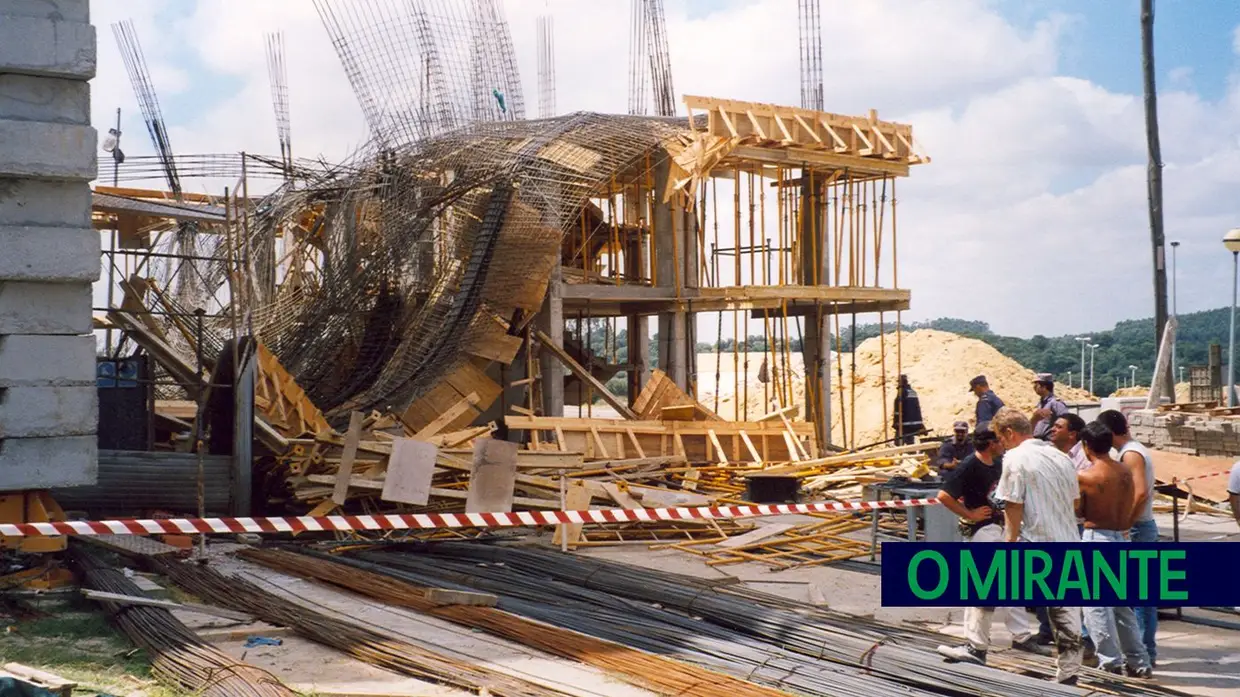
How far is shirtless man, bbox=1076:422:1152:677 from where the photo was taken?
24.2 ft

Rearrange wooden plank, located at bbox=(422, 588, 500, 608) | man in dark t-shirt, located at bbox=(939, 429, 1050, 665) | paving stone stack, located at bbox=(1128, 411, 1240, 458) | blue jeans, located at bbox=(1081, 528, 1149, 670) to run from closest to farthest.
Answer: blue jeans, located at bbox=(1081, 528, 1149, 670) → man in dark t-shirt, located at bbox=(939, 429, 1050, 665) → wooden plank, located at bbox=(422, 588, 500, 608) → paving stone stack, located at bbox=(1128, 411, 1240, 458)

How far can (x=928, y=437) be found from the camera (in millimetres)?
19031

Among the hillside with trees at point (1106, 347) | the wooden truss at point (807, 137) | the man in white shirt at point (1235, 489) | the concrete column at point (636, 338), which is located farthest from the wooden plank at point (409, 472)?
the hillside with trees at point (1106, 347)

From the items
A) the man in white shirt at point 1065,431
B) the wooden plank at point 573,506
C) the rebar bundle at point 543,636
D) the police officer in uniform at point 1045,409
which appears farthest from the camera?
the wooden plank at point 573,506

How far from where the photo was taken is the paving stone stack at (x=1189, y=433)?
59.7ft

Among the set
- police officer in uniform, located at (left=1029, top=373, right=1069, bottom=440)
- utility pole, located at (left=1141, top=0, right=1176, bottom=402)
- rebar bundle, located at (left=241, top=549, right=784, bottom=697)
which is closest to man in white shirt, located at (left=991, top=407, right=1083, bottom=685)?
rebar bundle, located at (left=241, top=549, right=784, bottom=697)

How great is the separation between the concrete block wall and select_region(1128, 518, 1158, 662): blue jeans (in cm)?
806

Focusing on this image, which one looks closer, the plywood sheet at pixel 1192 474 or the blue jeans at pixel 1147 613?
the blue jeans at pixel 1147 613

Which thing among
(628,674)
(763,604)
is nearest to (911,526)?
(763,604)

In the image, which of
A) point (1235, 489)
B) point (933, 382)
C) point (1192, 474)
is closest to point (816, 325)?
point (1192, 474)

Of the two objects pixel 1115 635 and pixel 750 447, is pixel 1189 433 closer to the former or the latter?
pixel 750 447

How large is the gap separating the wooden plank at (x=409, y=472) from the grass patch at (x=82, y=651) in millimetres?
4039

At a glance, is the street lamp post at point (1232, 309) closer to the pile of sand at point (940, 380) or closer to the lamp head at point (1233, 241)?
the lamp head at point (1233, 241)

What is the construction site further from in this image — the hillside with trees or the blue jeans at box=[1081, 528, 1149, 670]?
the hillside with trees
